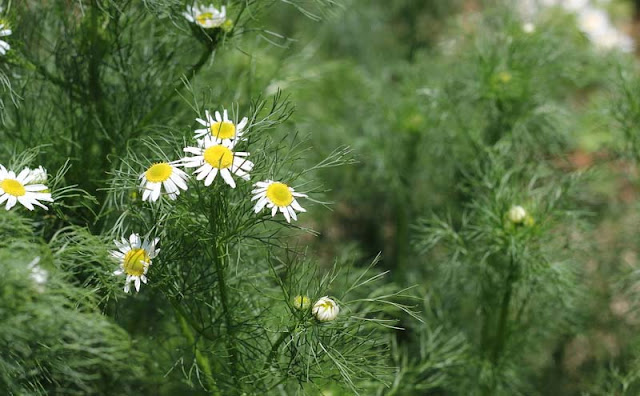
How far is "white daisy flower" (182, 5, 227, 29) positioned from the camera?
45.9 inches

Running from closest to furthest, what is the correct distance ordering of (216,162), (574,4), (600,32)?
(216,162) < (600,32) < (574,4)

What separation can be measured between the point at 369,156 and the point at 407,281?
13.1 inches

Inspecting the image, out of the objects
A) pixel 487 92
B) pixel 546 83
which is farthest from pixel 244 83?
pixel 546 83

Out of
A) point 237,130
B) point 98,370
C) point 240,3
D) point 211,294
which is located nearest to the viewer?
point 237,130

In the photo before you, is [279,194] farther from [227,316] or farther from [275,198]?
[227,316]

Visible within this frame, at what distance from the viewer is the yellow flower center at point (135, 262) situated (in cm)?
101

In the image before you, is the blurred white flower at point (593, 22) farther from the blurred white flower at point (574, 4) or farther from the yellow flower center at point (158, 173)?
the yellow flower center at point (158, 173)

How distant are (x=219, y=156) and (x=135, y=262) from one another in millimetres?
187

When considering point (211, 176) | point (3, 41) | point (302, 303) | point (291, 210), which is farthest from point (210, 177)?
point (3, 41)

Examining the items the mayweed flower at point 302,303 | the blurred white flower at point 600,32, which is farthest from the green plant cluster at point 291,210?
the blurred white flower at point 600,32

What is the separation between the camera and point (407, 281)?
1919 millimetres

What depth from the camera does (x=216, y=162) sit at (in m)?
0.96

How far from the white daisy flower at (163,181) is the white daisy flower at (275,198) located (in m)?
0.10

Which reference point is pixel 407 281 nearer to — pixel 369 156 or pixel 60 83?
pixel 369 156
